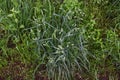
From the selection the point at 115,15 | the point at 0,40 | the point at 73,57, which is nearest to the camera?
the point at 73,57

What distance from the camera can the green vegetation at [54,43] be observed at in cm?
301

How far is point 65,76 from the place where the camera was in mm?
3012

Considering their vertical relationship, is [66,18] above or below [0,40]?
above

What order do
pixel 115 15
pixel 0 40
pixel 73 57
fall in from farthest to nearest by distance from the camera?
pixel 115 15 < pixel 0 40 < pixel 73 57

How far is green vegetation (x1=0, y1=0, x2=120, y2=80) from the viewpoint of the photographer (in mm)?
3014

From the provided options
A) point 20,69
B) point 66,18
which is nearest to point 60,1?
point 66,18

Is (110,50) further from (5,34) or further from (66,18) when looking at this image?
(5,34)

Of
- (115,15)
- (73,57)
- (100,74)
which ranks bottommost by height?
(100,74)

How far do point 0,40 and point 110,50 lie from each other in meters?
1.07

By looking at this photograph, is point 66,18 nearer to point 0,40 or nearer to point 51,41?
point 51,41

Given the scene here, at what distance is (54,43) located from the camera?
3068 millimetres

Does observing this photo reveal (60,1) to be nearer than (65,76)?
No

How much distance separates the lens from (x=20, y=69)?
3146mm

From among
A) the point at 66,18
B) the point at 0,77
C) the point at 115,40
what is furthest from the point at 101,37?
the point at 0,77
